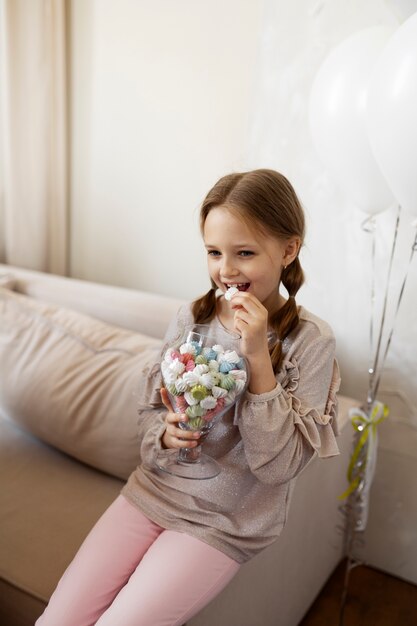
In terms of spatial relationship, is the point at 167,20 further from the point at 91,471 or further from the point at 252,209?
the point at 91,471

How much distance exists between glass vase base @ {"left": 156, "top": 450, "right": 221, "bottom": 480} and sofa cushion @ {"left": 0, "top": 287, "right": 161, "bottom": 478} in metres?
0.35

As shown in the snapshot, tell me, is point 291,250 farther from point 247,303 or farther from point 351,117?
point 351,117

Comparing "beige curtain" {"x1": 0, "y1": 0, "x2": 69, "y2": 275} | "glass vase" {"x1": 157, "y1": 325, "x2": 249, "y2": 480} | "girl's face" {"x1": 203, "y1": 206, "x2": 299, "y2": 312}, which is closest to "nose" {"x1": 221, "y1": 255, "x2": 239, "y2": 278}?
"girl's face" {"x1": 203, "y1": 206, "x2": 299, "y2": 312}

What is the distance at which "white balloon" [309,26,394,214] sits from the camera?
1311 millimetres

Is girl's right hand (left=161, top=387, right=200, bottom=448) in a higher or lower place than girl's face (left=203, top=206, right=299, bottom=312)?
lower

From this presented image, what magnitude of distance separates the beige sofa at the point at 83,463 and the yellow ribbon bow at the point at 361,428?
33 mm

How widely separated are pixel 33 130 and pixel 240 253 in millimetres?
1610

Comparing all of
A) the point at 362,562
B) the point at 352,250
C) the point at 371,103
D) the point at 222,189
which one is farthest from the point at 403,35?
the point at 362,562

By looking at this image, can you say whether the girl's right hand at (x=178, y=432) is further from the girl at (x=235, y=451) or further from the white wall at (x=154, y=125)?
Answer: the white wall at (x=154, y=125)

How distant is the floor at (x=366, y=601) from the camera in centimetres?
165

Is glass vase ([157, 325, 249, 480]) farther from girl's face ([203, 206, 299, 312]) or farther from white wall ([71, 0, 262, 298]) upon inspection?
white wall ([71, 0, 262, 298])

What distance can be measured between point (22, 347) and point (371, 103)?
1.12 m

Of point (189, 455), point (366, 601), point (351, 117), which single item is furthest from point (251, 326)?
point (366, 601)

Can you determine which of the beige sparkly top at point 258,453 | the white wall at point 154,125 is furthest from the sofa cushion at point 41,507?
the white wall at point 154,125
